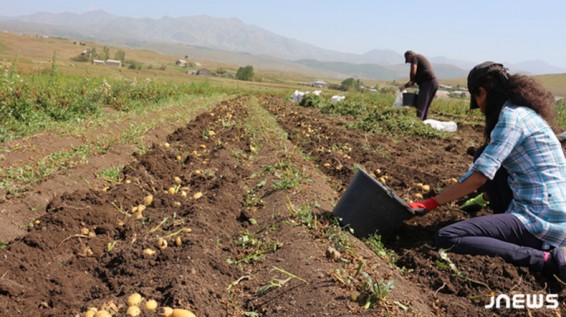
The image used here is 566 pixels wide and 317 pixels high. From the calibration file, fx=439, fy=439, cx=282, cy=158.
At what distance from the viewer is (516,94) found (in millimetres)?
3607

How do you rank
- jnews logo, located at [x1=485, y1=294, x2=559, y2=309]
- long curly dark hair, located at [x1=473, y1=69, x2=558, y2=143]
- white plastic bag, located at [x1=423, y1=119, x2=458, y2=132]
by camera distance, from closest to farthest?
jnews logo, located at [x1=485, y1=294, x2=559, y2=309] → long curly dark hair, located at [x1=473, y1=69, x2=558, y2=143] → white plastic bag, located at [x1=423, y1=119, x2=458, y2=132]

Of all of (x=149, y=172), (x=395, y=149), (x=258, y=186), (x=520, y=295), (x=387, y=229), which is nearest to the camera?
(x=520, y=295)

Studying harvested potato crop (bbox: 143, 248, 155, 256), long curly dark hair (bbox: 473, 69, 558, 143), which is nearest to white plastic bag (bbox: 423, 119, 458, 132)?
long curly dark hair (bbox: 473, 69, 558, 143)

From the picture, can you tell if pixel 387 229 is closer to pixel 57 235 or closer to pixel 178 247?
pixel 178 247

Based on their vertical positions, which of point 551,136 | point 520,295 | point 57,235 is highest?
point 551,136

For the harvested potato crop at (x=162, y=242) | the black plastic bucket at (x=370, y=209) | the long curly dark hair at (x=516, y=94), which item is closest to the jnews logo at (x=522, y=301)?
the black plastic bucket at (x=370, y=209)

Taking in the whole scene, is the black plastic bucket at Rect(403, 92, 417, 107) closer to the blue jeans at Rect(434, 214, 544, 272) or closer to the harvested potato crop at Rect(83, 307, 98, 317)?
the blue jeans at Rect(434, 214, 544, 272)

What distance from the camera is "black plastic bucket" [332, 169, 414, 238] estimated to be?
3.88m

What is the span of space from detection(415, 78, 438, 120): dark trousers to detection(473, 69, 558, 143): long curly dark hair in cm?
729

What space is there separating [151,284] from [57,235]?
1.27 metres

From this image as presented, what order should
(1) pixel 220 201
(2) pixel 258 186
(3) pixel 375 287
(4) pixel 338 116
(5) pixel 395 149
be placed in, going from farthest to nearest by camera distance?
1. (4) pixel 338 116
2. (5) pixel 395 149
3. (2) pixel 258 186
4. (1) pixel 220 201
5. (3) pixel 375 287

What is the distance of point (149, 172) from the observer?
18.2 feet

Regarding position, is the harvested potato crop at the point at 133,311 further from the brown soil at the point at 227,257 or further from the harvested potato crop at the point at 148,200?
the harvested potato crop at the point at 148,200

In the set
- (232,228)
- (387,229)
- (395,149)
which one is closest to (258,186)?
(232,228)
